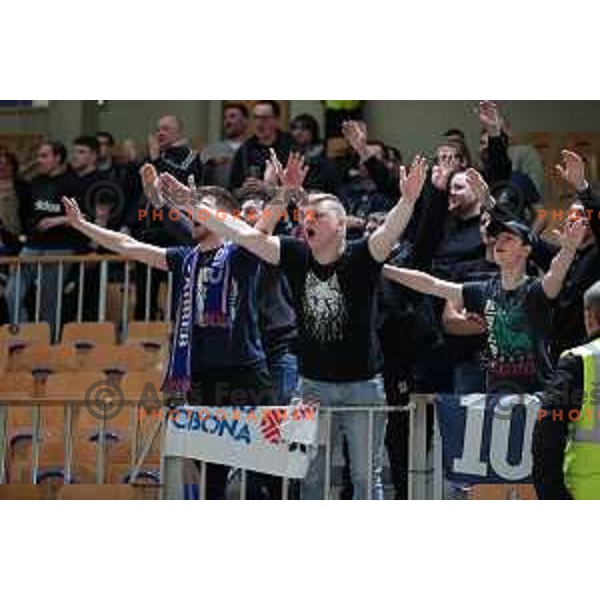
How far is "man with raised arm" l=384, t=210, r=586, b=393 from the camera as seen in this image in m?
7.98

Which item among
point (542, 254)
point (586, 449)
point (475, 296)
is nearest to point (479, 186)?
point (542, 254)

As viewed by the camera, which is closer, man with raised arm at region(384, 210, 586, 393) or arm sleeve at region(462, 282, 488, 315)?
man with raised arm at region(384, 210, 586, 393)

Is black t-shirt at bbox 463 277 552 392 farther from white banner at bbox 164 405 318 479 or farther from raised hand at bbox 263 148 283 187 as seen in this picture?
raised hand at bbox 263 148 283 187

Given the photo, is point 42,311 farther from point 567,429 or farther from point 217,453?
point 567,429

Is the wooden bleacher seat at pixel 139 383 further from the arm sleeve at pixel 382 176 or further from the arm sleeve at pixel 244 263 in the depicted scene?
the arm sleeve at pixel 382 176

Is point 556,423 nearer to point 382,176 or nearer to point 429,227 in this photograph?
point 429,227


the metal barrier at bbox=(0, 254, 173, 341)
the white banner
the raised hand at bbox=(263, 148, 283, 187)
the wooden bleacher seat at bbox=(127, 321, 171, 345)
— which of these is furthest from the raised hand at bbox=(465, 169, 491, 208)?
the metal barrier at bbox=(0, 254, 173, 341)

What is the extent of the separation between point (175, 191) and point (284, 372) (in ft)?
3.64

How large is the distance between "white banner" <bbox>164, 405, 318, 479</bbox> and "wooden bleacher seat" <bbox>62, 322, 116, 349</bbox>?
98.2 inches

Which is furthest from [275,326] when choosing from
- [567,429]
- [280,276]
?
[567,429]

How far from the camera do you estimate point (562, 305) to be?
322 inches

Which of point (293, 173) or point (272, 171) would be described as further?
point (272, 171)

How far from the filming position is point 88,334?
10398mm
